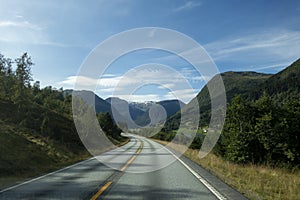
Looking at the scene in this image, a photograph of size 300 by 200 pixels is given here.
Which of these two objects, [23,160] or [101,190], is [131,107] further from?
[101,190]

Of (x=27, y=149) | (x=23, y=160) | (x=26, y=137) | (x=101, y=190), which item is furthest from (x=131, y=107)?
(x=101, y=190)

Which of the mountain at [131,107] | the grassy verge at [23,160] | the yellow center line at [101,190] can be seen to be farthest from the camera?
the mountain at [131,107]

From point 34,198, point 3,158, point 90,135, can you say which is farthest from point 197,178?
point 90,135

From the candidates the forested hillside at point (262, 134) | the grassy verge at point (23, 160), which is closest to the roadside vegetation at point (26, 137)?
the grassy verge at point (23, 160)

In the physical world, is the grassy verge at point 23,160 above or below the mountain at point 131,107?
below

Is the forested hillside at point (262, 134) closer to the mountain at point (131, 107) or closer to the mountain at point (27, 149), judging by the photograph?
the mountain at point (131, 107)

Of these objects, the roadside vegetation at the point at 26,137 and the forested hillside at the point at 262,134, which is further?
the forested hillside at the point at 262,134

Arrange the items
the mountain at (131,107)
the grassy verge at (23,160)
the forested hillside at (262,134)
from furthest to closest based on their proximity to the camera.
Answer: the forested hillside at (262,134) → the mountain at (131,107) → the grassy verge at (23,160)

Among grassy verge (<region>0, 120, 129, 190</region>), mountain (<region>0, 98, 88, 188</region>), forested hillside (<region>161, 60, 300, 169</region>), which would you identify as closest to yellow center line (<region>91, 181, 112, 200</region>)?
grassy verge (<region>0, 120, 129, 190</region>)

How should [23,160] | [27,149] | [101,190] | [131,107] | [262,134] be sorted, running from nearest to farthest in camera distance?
[101,190] → [23,160] → [27,149] → [262,134] → [131,107]

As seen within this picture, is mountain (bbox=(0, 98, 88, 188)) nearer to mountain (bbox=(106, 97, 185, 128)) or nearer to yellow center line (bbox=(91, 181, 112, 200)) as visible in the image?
yellow center line (bbox=(91, 181, 112, 200))

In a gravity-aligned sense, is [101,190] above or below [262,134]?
below

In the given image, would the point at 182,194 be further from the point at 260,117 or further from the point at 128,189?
the point at 260,117

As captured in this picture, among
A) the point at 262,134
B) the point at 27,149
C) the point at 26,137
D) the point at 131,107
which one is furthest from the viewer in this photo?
the point at 131,107
